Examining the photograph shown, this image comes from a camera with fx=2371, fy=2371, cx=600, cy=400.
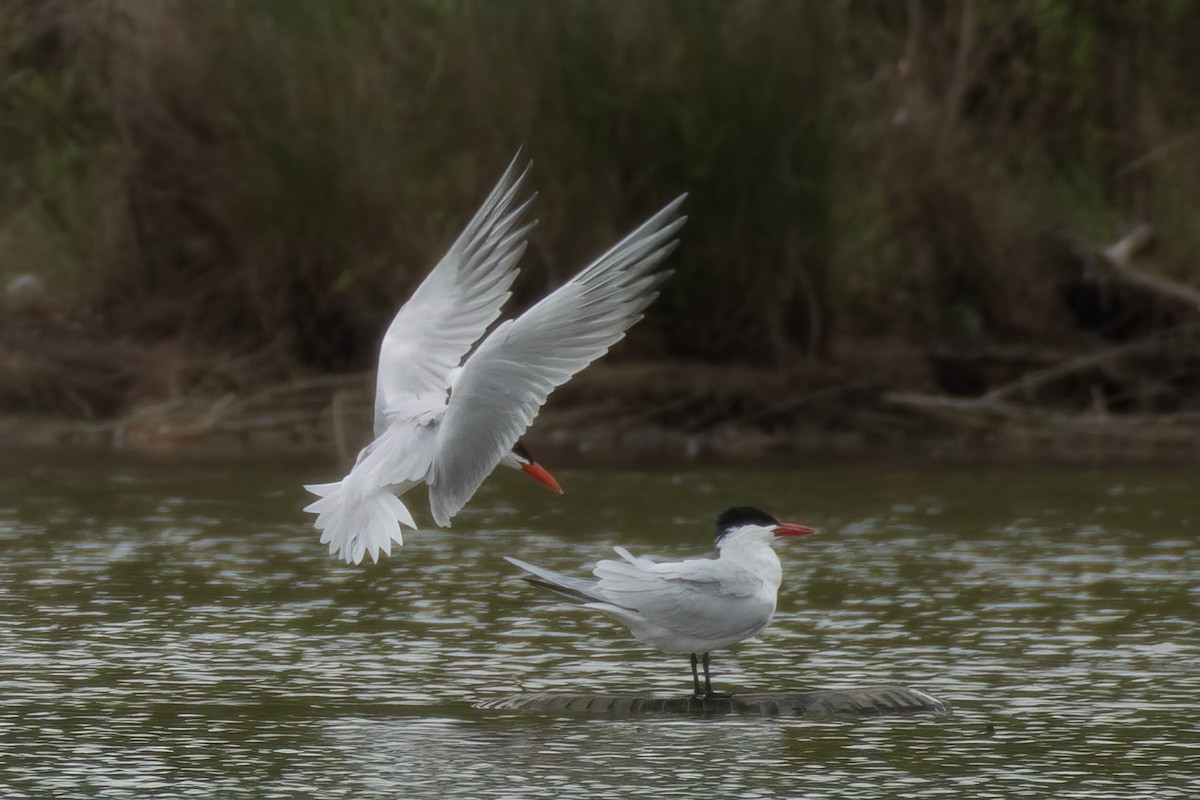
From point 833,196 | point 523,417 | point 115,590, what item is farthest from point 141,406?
point 523,417

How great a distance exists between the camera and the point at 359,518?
409 inches

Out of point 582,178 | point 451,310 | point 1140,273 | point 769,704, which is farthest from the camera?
point 1140,273

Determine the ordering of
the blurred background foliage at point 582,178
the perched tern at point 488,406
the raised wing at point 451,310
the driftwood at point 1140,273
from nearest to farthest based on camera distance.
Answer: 1. the perched tern at point 488,406
2. the raised wing at point 451,310
3. the blurred background foliage at point 582,178
4. the driftwood at point 1140,273

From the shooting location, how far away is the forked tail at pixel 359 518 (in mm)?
10242

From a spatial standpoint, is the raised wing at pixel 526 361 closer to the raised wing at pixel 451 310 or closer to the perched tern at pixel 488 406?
the perched tern at pixel 488 406

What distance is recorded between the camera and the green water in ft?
29.7

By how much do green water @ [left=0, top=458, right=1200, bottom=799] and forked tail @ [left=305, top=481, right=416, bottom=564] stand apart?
0.74 metres

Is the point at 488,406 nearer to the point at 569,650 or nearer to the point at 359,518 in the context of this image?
the point at 359,518

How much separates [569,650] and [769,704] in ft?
7.17

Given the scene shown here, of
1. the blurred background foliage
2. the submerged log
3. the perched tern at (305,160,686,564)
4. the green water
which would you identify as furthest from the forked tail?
the blurred background foliage

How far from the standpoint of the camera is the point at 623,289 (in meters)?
10.1

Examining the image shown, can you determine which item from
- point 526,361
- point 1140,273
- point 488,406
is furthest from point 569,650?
point 1140,273

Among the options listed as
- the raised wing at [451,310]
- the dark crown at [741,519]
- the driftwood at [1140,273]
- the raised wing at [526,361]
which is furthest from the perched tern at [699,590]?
the driftwood at [1140,273]

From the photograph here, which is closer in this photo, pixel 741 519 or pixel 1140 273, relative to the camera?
pixel 741 519
